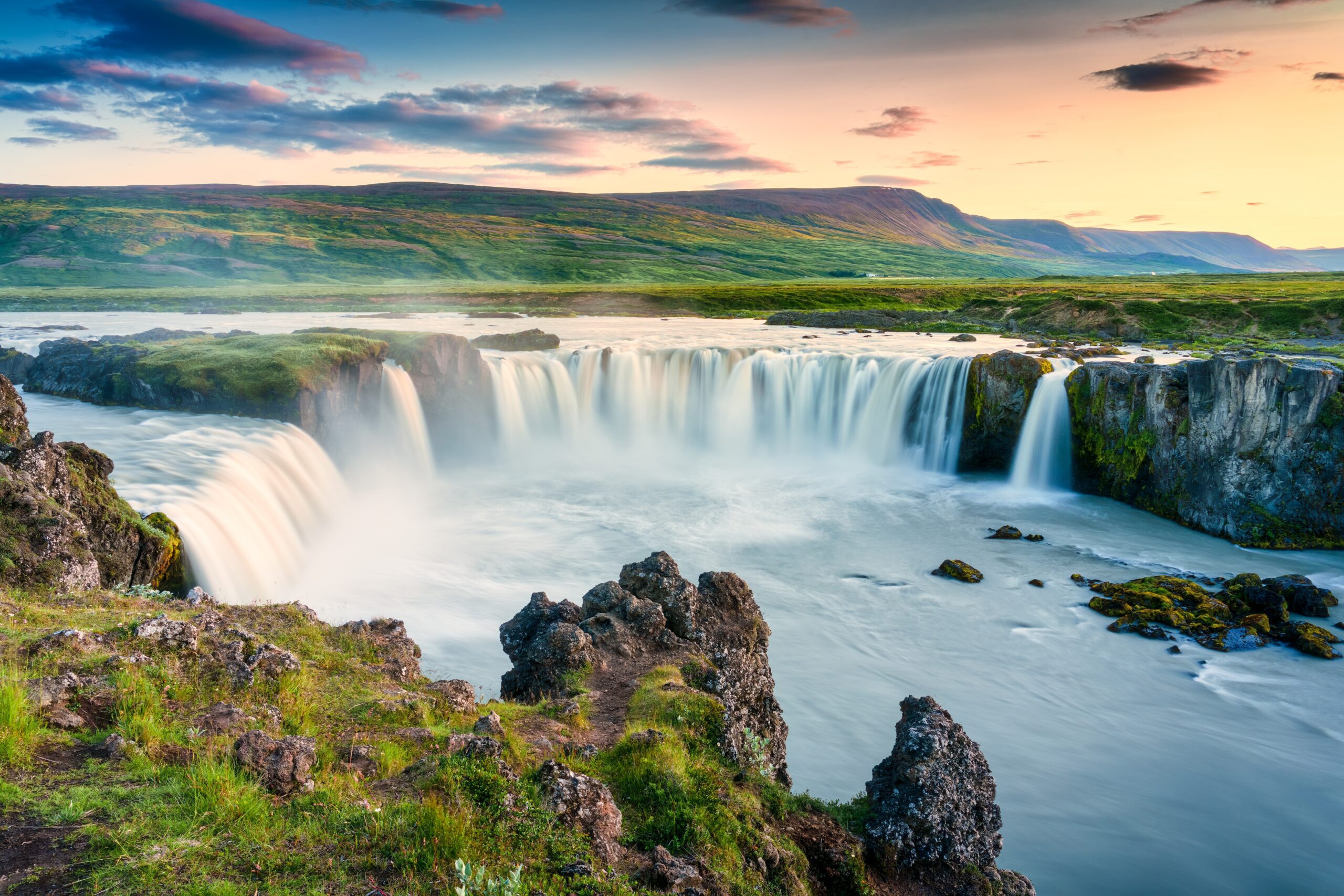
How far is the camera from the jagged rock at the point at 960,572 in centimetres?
2216

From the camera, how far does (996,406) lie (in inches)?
1287

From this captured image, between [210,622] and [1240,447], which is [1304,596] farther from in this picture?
[210,622]

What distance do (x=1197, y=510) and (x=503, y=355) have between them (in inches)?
1243

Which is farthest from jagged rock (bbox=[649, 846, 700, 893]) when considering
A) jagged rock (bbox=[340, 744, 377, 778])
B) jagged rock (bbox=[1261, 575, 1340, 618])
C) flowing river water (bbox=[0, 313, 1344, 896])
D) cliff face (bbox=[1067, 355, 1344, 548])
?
cliff face (bbox=[1067, 355, 1344, 548])

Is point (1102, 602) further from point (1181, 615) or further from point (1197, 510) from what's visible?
point (1197, 510)

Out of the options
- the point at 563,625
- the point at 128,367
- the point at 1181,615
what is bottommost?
the point at 1181,615

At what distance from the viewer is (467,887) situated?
514cm

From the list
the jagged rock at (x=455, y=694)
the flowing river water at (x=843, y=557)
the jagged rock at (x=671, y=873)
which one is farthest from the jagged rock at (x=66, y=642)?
the flowing river water at (x=843, y=557)

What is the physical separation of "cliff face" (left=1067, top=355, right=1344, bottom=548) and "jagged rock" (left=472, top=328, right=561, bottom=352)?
28.9 metres

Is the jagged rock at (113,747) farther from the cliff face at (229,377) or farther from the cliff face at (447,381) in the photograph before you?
the cliff face at (447,381)

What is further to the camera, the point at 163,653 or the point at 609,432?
the point at 609,432

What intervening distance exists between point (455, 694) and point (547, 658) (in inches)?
64.5

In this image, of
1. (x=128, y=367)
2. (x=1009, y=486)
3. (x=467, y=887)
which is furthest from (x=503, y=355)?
(x=467, y=887)

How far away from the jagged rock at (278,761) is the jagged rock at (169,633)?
2.03 m
